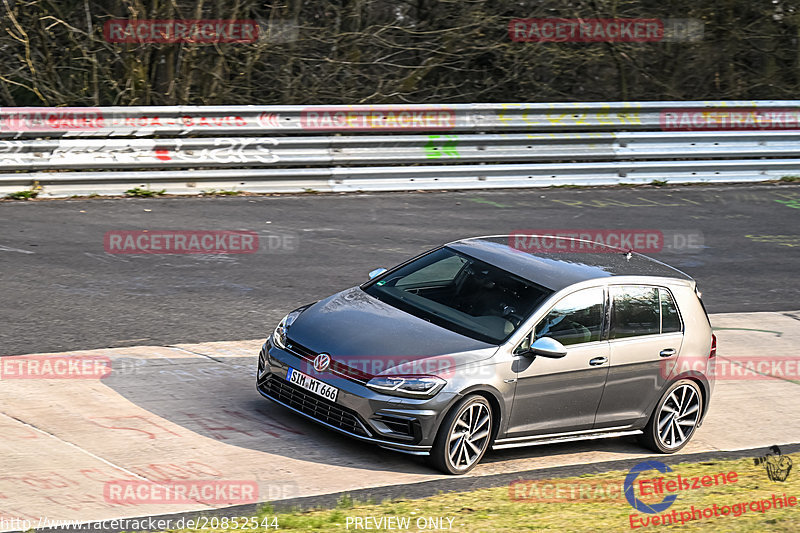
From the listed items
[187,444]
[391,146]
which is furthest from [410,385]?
[391,146]

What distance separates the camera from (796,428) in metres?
9.18

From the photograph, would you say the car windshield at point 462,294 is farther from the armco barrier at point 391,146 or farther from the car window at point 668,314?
the armco barrier at point 391,146

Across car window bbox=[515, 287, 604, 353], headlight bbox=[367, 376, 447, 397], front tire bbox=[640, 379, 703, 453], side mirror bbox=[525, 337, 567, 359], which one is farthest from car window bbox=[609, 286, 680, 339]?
headlight bbox=[367, 376, 447, 397]

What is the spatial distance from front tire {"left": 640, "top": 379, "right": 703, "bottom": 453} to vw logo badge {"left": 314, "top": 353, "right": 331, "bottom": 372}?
2.77 m

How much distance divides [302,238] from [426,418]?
6775mm

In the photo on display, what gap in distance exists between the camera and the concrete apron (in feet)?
19.9

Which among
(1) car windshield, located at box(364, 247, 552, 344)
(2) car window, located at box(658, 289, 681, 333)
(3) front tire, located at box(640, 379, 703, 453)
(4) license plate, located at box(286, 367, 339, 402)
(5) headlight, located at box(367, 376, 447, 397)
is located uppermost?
(1) car windshield, located at box(364, 247, 552, 344)

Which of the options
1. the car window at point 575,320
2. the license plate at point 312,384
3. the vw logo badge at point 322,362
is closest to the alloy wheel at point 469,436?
the car window at point 575,320

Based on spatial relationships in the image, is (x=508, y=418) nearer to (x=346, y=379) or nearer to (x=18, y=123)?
(x=346, y=379)

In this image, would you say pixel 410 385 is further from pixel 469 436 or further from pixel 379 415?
pixel 469 436

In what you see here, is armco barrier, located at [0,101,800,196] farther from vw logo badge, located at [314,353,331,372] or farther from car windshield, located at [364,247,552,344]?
vw logo badge, located at [314,353,331,372]

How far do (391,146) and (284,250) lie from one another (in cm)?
437

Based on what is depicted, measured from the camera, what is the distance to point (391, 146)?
16594 millimetres

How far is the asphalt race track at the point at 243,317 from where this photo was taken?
6.71m
